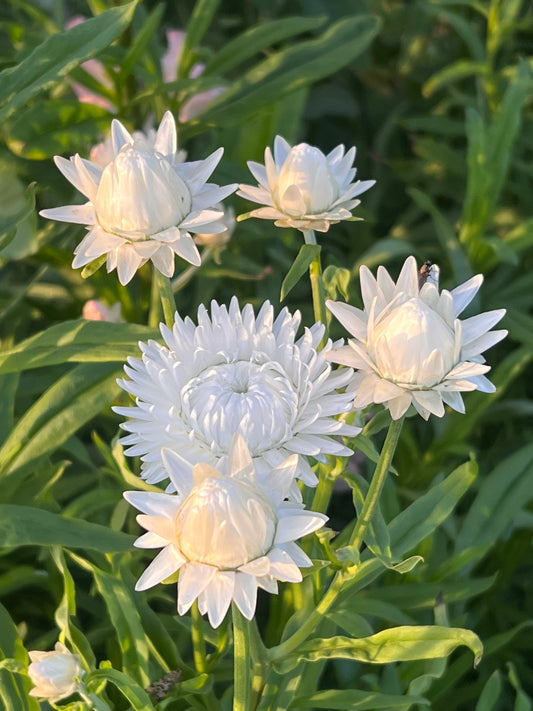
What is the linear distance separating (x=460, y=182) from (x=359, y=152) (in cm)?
18

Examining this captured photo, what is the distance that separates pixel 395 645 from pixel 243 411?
21 centimetres

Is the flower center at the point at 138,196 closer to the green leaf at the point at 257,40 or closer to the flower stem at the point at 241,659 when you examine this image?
the flower stem at the point at 241,659

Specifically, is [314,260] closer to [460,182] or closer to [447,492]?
[447,492]

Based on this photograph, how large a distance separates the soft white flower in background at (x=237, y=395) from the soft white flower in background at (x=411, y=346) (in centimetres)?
2

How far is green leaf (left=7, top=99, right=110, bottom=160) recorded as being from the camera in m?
0.94

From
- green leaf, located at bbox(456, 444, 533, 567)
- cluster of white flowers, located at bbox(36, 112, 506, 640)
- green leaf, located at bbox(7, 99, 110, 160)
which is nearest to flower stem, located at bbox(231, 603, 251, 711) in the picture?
cluster of white flowers, located at bbox(36, 112, 506, 640)

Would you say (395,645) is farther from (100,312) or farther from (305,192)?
(100,312)

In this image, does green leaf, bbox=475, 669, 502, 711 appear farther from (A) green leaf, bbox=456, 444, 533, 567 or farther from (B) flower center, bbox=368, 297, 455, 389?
(B) flower center, bbox=368, 297, 455, 389

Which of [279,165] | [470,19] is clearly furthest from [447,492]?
[470,19]

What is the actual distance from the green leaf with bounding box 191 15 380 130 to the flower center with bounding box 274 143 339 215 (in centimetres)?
42

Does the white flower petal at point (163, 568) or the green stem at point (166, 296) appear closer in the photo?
the white flower petal at point (163, 568)

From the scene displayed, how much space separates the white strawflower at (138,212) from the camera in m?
0.56

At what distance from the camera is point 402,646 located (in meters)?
0.59

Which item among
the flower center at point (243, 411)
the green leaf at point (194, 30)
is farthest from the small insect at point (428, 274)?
the green leaf at point (194, 30)
